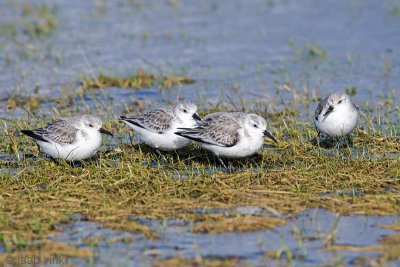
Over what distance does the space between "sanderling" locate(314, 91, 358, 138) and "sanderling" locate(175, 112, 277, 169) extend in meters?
1.50

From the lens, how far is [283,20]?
80.6ft

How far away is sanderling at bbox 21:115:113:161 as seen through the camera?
34.6 ft

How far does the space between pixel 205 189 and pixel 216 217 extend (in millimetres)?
1137

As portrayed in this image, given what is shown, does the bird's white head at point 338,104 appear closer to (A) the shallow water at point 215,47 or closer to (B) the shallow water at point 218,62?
(B) the shallow water at point 218,62

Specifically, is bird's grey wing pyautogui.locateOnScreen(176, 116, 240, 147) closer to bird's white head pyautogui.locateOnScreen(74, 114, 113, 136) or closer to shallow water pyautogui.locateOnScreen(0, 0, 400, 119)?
bird's white head pyautogui.locateOnScreen(74, 114, 113, 136)

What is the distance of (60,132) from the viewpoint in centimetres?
Result: 1070

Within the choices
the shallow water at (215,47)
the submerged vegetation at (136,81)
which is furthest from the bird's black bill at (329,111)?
the submerged vegetation at (136,81)

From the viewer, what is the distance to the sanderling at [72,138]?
10.5 meters

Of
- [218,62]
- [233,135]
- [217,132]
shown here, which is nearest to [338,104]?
[233,135]

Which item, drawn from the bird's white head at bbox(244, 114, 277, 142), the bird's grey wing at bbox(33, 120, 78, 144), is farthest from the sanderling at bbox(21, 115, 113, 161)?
the bird's white head at bbox(244, 114, 277, 142)

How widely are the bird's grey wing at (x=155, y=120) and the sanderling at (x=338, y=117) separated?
2908 millimetres

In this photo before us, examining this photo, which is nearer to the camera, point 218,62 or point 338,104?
point 338,104

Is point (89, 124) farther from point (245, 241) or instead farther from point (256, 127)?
point (245, 241)

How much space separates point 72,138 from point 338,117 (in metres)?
4.87
